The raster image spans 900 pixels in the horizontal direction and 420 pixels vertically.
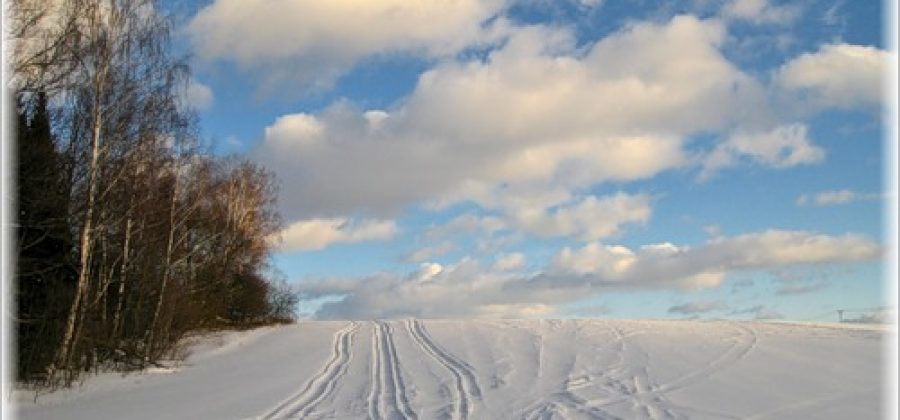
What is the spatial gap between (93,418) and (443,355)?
974 centimetres

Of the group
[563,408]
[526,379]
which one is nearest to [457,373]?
[526,379]

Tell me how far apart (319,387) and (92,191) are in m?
6.56

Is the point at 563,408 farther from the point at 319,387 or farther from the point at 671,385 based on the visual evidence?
the point at 319,387

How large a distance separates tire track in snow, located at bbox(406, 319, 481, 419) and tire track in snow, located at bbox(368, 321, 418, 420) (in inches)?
32.8

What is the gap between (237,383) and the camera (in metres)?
18.5

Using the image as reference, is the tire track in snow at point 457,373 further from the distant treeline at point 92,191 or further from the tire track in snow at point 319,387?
the distant treeline at point 92,191

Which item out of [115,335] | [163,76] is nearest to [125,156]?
[163,76]

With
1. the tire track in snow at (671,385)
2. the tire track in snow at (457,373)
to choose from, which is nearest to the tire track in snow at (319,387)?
the tire track in snow at (457,373)

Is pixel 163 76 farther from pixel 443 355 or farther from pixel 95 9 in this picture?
pixel 443 355

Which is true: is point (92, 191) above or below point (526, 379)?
above

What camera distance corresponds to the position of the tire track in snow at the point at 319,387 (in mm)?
13781

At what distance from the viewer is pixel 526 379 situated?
55.2 ft

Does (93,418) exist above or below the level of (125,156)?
below

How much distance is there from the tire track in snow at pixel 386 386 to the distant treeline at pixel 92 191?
6.18 meters
